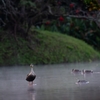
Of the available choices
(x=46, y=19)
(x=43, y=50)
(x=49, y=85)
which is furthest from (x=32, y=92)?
(x=46, y=19)

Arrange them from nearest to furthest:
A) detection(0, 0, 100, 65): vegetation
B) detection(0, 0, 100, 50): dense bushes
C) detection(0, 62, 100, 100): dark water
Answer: detection(0, 62, 100, 100): dark water < detection(0, 0, 100, 65): vegetation < detection(0, 0, 100, 50): dense bushes

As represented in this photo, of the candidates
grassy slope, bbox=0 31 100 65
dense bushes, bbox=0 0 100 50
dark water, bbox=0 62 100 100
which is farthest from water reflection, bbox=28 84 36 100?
grassy slope, bbox=0 31 100 65

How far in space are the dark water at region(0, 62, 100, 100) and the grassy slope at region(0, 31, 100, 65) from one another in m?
1.75

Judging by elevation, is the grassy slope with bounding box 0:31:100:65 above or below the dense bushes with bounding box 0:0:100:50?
below

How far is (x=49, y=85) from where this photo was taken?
13766 mm

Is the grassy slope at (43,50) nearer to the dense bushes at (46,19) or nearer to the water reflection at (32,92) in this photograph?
→ the dense bushes at (46,19)

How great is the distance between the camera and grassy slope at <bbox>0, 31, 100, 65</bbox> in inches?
803

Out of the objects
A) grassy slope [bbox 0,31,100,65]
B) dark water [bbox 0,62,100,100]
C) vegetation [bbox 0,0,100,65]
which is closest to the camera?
dark water [bbox 0,62,100,100]

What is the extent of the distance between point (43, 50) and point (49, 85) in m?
7.49

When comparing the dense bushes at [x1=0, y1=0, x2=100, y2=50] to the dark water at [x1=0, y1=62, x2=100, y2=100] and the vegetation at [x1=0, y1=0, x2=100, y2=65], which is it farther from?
the dark water at [x1=0, y1=62, x2=100, y2=100]

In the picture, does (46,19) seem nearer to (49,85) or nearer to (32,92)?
(49,85)

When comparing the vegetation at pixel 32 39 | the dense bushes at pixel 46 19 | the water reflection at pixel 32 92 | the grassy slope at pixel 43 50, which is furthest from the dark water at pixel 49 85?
the dense bushes at pixel 46 19

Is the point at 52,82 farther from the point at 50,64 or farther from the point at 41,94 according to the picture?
the point at 50,64

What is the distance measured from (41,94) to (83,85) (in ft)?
6.47
